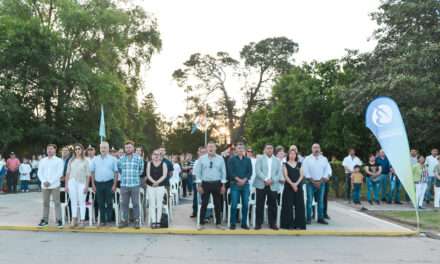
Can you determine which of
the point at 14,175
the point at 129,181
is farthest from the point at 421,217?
the point at 14,175

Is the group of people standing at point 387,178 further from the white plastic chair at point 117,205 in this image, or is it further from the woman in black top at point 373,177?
the white plastic chair at point 117,205

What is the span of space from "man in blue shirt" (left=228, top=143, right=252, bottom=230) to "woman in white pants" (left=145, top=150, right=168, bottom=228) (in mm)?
1518

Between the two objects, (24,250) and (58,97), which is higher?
(58,97)

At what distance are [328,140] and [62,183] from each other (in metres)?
26.9

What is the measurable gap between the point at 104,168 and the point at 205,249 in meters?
3.87

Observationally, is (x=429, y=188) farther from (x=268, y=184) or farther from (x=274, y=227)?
(x=268, y=184)

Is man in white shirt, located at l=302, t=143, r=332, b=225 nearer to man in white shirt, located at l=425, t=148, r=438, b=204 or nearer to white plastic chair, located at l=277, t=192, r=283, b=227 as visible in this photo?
white plastic chair, located at l=277, t=192, r=283, b=227

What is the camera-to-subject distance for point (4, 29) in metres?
33.4

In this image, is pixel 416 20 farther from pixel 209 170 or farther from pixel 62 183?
pixel 62 183

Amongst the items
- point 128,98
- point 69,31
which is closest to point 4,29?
point 69,31

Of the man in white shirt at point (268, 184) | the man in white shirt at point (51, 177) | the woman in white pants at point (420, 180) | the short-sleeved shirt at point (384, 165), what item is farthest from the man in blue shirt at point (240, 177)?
the short-sleeved shirt at point (384, 165)

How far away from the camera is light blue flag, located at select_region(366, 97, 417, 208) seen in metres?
11.4

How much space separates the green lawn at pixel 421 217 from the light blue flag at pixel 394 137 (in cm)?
93

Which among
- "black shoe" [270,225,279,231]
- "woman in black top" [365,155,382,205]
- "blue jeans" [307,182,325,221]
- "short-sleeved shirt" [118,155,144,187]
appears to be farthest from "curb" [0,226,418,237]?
"woman in black top" [365,155,382,205]
